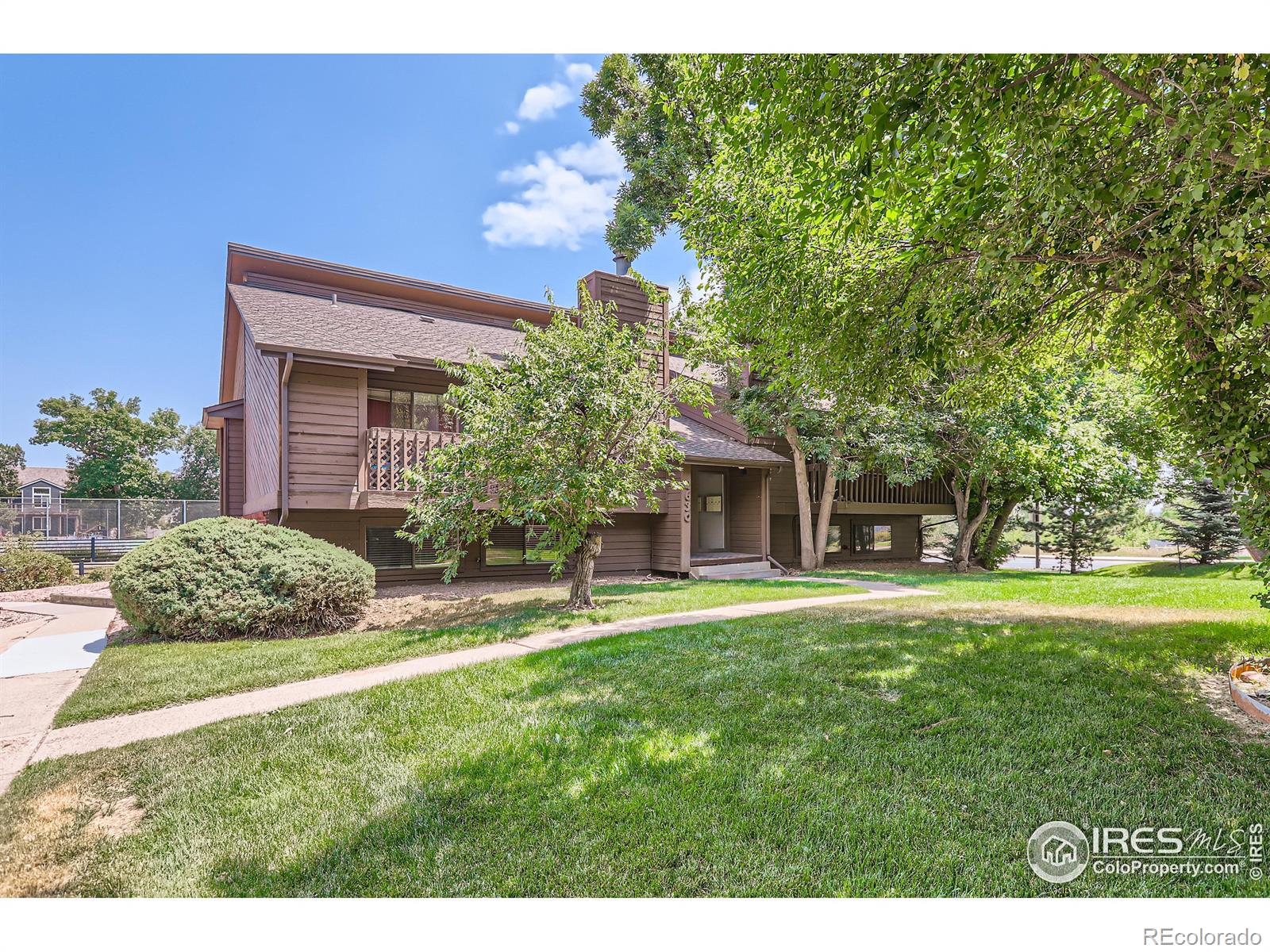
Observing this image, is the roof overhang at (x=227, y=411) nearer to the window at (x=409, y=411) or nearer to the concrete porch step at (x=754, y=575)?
the window at (x=409, y=411)

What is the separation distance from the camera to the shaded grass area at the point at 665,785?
7.29ft

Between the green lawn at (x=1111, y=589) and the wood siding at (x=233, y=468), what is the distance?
13663 mm

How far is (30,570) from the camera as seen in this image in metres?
12.0

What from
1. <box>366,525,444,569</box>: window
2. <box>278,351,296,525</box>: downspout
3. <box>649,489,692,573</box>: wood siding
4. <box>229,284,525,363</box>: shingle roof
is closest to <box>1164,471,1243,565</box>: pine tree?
<box>649,489,692,573</box>: wood siding

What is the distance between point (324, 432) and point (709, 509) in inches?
384

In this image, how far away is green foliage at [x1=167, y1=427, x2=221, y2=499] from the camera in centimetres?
4141

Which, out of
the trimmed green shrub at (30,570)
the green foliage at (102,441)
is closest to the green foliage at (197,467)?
the green foliage at (102,441)

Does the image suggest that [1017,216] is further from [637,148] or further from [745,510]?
[637,148]

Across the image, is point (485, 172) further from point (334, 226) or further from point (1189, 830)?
point (1189, 830)

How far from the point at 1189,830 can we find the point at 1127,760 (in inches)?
26.1

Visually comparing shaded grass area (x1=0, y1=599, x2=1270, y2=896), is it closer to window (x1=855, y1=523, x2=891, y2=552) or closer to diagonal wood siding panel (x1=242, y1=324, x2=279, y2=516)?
diagonal wood siding panel (x1=242, y1=324, x2=279, y2=516)

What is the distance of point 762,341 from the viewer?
6.63 metres

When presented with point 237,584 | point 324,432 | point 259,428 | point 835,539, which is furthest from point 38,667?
point 835,539
